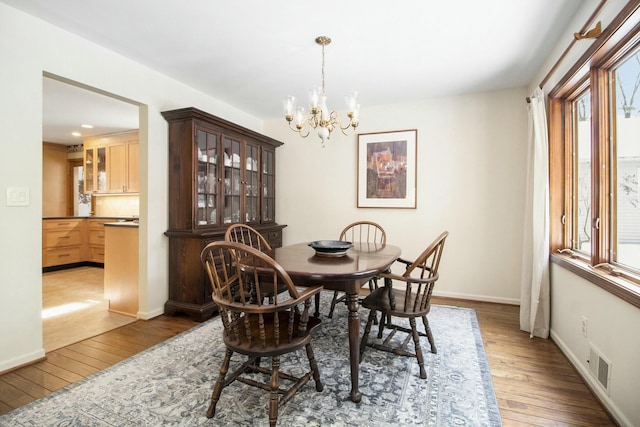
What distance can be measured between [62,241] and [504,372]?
21.4 feet

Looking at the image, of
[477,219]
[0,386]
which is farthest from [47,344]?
[477,219]

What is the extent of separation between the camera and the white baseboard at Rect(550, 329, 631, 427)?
154cm

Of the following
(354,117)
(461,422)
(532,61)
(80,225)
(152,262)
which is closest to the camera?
(461,422)

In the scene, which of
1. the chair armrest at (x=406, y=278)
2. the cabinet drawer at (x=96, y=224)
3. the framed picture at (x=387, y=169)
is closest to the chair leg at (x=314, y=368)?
the chair armrest at (x=406, y=278)

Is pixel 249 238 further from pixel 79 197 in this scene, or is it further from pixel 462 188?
pixel 79 197

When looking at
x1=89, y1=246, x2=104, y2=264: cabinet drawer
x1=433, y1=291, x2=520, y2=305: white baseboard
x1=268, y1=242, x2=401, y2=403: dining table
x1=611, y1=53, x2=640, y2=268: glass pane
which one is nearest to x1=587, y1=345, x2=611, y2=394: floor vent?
x1=611, y1=53, x2=640, y2=268: glass pane

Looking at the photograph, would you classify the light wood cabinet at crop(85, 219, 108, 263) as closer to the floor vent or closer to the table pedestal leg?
the table pedestal leg

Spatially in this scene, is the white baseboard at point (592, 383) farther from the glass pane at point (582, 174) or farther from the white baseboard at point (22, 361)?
the white baseboard at point (22, 361)

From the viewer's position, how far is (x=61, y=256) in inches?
208

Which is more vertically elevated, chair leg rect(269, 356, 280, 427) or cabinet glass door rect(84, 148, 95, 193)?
cabinet glass door rect(84, 148, 95, 193)

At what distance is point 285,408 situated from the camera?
5.40ft

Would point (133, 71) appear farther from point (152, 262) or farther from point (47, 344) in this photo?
point (47, 344)

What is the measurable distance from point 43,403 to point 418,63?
3.63m

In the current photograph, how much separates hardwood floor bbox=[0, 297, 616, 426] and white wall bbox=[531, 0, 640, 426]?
0.11 meters
